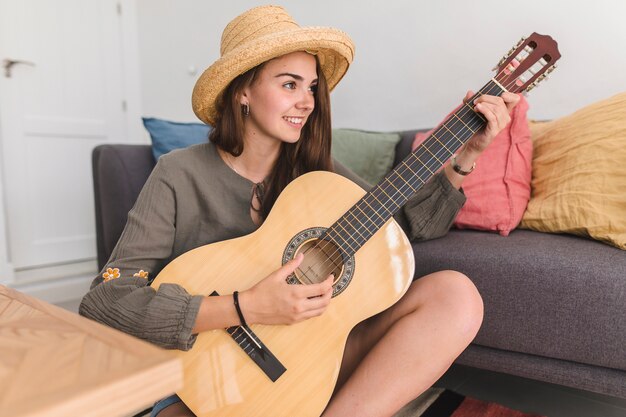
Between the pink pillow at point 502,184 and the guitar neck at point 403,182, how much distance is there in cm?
44

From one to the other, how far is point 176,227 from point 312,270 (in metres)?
0.32

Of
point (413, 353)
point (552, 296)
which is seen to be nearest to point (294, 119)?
point (413, 353)

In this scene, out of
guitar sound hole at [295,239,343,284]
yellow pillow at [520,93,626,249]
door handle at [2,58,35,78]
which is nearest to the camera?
guitar sound hole at [295,239,343,284]

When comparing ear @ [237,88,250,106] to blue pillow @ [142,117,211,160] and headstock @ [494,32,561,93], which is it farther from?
blue pillow @ [142,117,211,160]

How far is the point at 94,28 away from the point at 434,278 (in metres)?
3.19

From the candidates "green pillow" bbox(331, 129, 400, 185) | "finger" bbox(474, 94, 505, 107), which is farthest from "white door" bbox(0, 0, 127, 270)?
"finger" bbox(474, 94, 505, 107)

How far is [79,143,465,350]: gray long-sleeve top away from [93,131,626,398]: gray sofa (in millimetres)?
145

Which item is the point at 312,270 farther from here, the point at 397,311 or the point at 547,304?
the point at 547,304

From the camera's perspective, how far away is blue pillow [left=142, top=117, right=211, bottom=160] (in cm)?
172

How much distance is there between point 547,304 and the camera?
0.98 metres

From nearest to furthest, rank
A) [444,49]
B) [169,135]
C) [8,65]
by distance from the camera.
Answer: [169,135] → [444,49] → [8,65]

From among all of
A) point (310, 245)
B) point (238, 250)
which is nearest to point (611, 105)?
point (310, 245)

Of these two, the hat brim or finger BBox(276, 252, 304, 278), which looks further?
the hat brim

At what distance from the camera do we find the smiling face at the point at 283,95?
1033 mm
